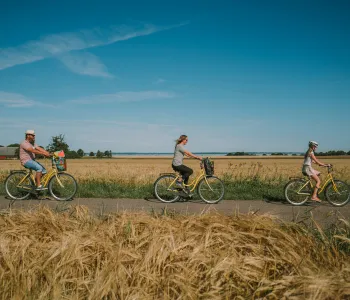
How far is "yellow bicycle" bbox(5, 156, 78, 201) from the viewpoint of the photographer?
8945 millimetres

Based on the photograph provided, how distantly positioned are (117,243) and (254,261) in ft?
4.50

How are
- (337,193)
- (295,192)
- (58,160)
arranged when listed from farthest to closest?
1. (58,160)
2. (295,192)
3. (337,193)

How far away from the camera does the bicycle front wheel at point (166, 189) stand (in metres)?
8.88

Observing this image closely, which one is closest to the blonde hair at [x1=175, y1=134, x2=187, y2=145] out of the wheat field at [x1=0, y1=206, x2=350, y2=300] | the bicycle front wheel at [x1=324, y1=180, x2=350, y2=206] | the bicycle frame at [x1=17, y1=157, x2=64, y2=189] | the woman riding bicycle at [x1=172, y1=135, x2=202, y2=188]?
the woman riding bicycle at [x1=172, y1=135, x2=202, y2=188]

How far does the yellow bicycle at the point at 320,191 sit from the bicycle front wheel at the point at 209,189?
7.20 feet

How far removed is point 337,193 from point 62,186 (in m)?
9.18

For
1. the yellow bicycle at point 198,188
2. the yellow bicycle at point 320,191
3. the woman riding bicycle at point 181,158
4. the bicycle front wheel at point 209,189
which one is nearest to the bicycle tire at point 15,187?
the yellow bicycle at point 198,188

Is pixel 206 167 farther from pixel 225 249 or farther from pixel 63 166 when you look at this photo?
pixel 225 249

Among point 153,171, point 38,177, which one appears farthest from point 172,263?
point 153,171

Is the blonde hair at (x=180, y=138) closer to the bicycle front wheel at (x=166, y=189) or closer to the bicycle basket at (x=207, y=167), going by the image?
the bicycle basket at (x=207, y=167)

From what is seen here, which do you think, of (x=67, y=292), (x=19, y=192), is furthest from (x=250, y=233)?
(x=19, y=192)

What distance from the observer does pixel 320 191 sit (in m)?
8.64

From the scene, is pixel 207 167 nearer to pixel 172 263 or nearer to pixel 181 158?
pixel 181 158

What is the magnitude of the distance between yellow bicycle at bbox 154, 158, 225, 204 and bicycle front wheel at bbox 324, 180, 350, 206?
344 centimetres
